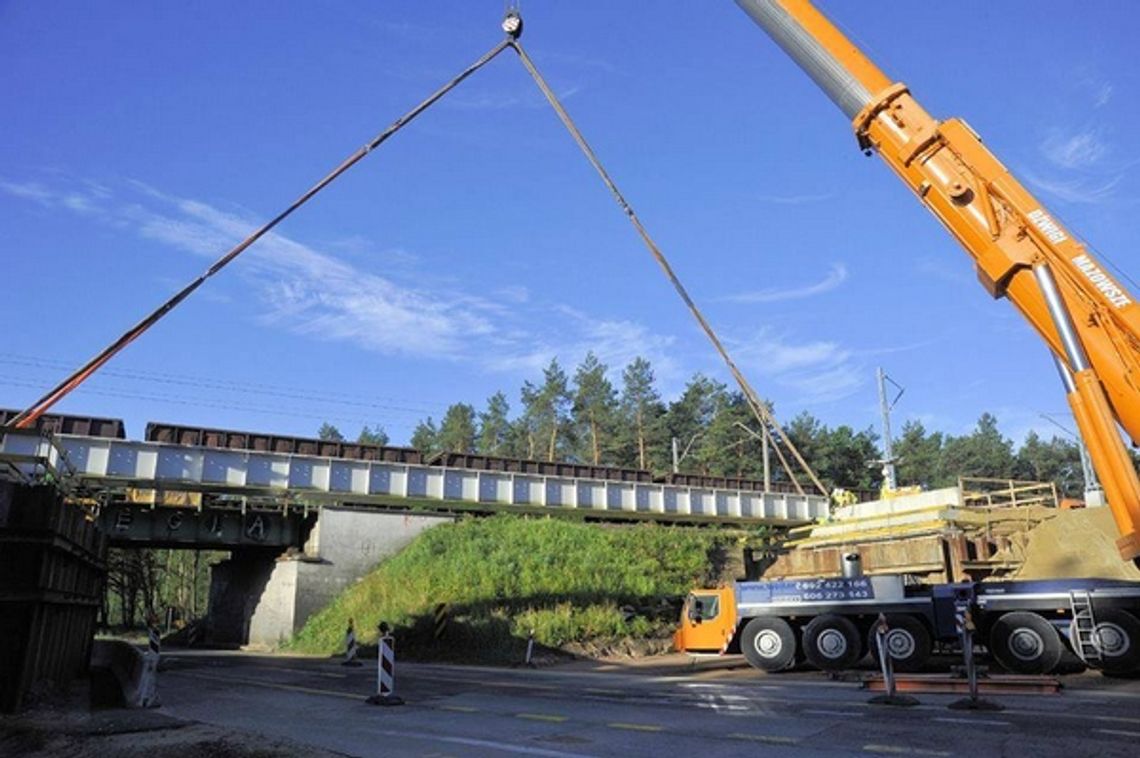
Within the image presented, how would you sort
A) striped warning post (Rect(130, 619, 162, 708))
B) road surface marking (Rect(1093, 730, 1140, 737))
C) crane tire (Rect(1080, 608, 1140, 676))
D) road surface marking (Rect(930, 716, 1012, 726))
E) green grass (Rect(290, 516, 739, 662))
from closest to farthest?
road surface marking (Rect(1093, 730, 1140, 737)), road surface marking (Rect(930, 716, 1012, 726)), striped warning post (Rect(130, 619, 162, 708)), crane tire (Rect(1080, 608, 1140, 676)), green grass (Rect(290, 516, 739, 662))

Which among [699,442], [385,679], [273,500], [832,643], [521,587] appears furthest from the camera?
[699,442]

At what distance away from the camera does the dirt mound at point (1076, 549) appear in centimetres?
2023

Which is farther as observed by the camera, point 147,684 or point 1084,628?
point 1084,628

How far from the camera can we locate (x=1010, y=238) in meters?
11.0

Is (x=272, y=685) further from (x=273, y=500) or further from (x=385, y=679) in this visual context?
(x=273, y=500)

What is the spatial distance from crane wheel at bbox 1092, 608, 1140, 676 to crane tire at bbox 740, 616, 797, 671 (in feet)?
20.0

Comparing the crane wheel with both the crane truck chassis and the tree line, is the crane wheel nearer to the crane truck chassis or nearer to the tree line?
the crane truck chassis

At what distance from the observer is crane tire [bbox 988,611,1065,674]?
1570 centimetres

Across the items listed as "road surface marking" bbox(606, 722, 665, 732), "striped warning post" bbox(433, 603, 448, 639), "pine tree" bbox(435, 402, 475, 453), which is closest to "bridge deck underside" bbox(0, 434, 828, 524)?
"striped warning post" bbox(433, 603, 448, 639)

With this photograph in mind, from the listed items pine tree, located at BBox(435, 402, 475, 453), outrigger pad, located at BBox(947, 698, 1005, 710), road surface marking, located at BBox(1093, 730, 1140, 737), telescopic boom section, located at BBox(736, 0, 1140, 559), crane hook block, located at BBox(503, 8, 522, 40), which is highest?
pine tree, located at BBox(435, 402, 475, 453)

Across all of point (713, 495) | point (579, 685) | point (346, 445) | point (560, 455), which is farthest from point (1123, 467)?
point (560, 455)

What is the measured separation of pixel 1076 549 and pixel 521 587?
18.4 metres

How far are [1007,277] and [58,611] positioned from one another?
1603 centimetres

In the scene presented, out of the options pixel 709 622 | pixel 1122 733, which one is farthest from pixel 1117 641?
pixel 709 622
